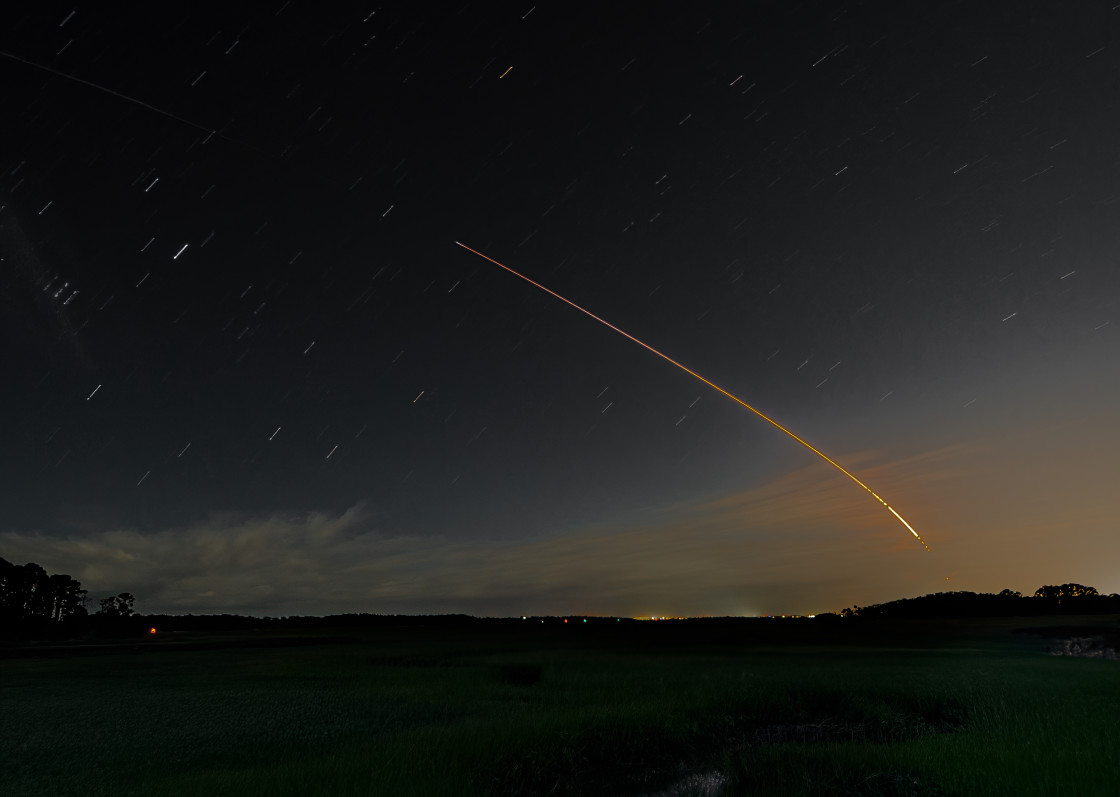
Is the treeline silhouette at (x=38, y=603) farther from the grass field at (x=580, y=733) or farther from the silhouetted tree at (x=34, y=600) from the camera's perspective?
the grass field at (x=580, y=733)

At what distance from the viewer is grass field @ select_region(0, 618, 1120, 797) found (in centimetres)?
1515

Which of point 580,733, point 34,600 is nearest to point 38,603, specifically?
point 34,600

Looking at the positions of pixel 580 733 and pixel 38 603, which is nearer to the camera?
pixel 580 733

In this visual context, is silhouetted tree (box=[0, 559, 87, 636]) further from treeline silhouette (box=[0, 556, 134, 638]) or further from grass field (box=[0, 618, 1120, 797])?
grass field (box=[0, 618, 1120, 797])

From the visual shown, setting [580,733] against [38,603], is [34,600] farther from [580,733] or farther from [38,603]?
[580,733]

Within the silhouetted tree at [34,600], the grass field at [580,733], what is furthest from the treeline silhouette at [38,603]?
the grass field at [580,733]

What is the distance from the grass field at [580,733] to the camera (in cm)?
1515

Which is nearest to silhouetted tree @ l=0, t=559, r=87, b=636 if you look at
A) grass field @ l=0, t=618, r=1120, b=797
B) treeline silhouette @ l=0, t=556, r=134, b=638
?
treeline silhouette @ l=0, t=556, r=134, b=638

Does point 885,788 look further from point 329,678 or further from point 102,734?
point 329,678

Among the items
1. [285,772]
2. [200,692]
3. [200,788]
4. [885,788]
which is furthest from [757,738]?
[200,692]

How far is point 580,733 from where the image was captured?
20562mm

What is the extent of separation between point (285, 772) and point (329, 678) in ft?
83.4

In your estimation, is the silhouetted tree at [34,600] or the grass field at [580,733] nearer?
the grass field at [580,733]

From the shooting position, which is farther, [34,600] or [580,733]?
[34,600]
